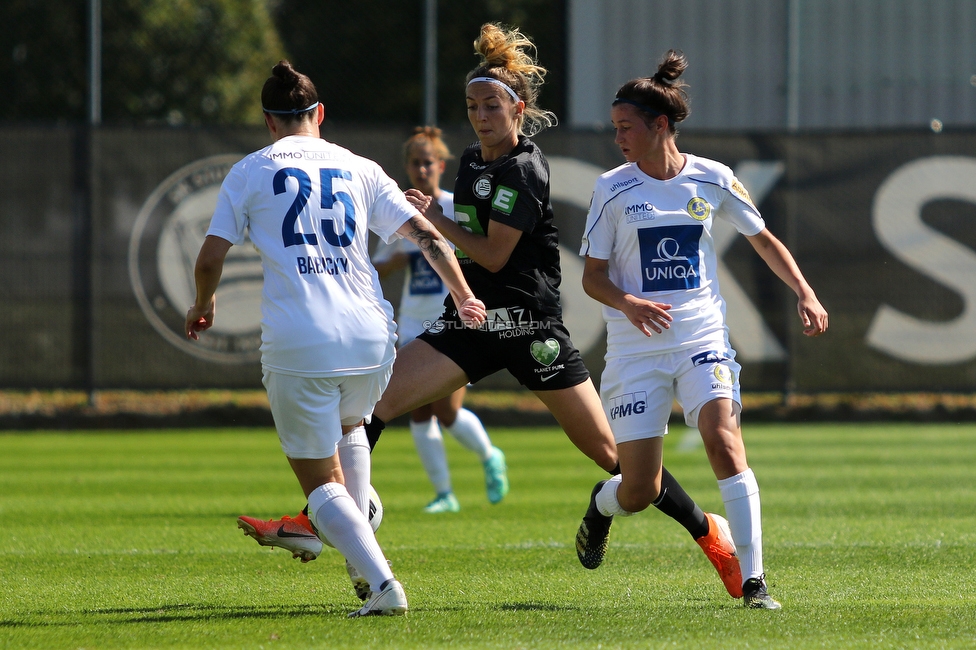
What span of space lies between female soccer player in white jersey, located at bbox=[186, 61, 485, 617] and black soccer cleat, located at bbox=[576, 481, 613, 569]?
4.29 feet

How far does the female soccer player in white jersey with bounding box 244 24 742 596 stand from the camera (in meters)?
5.44

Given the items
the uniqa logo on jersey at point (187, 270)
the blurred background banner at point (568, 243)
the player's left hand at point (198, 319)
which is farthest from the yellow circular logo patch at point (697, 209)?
the uniqa logo on jersey at point (187, 270)

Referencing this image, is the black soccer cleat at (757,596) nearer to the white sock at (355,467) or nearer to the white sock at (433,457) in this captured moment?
the white sock at (355,467)

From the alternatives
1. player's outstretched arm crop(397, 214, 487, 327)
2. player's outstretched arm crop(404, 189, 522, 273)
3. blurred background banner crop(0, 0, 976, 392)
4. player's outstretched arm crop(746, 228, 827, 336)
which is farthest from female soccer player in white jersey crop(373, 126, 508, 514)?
blurred background banner crop(0, 0, 976, 392)

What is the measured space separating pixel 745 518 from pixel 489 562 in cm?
167

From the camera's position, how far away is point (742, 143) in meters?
13.9

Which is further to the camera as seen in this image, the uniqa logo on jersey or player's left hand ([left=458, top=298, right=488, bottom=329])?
the uniqa logo on jersey

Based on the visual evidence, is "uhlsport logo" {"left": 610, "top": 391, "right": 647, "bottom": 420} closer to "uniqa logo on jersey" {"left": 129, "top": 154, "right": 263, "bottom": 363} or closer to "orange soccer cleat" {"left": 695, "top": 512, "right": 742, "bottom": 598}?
"orange soccer cleat" {"left": 695, "top": 512, "right": 742, "bottom": 598}

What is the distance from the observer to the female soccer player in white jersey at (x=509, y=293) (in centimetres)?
544

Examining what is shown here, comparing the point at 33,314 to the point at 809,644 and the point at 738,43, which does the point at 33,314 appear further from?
the point at 809,644

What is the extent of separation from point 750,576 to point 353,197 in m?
2.23

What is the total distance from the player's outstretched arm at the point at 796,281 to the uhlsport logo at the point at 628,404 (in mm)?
733

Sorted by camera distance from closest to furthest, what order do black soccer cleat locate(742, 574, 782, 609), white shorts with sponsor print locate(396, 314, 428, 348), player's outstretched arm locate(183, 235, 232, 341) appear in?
player's outstretched arm locate(183, 235, 232, 341) < black soccer cleat locate(742, 574, 782, 609) < white shorts with sponsor print locate(396, 314, 428, 348)

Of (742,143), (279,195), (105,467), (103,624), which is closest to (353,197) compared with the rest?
(279,195)
